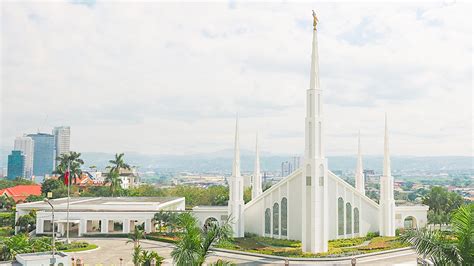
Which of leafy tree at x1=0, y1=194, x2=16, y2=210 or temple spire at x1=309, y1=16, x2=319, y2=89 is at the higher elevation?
temple spire at x1=309, y1=16, x2=319, y2=89

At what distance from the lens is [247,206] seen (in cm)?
3731

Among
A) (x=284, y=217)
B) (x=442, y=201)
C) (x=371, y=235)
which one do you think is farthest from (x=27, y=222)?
(x=442, y=201)

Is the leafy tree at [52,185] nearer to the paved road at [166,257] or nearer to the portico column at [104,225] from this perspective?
the portico column at [104,225]

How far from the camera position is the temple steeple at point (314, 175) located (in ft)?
98.6

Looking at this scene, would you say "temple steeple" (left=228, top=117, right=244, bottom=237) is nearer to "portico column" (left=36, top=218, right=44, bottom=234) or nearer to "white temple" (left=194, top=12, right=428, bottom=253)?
"white temple" (left=194, top=12, right=428, bottom=253)

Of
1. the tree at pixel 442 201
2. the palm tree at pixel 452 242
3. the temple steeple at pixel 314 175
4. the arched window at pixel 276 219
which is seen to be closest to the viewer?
the palm tree at pixel 452 242

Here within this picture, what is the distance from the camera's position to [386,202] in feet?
121

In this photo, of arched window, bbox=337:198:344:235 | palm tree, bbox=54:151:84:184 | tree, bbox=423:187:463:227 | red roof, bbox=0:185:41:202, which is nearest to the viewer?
arched window, bbox=337:198:344:235

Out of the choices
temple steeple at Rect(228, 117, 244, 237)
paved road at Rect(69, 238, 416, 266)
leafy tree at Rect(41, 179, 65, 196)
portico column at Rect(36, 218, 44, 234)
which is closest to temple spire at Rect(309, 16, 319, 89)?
temple steeple at Rect(228, 117, 244, 237)

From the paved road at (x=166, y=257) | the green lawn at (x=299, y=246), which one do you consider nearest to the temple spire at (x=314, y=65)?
the green lawn at (x=299, y=246)

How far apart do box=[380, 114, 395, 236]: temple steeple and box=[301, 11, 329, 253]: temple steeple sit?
8.32 metres

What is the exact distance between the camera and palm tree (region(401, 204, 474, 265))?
30.7 ft

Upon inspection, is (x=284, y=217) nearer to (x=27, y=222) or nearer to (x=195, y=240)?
(x=27, y=222)

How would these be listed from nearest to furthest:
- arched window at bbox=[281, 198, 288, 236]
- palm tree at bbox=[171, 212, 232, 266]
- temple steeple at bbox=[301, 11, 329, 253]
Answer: palm tree at bbox=[171, 212, 232, 266] < temple steeple at bbox=[301, 11, 329, 253] < arched window at bbox=[281, 198, 288, 236]
